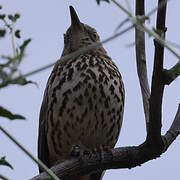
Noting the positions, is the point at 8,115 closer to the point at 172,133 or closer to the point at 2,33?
the point at 2,33

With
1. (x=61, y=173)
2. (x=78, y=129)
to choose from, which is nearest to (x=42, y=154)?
(x=78, y=129)

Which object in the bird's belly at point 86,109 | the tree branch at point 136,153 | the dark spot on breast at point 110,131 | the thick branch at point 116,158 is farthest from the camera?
the dark spot on breast at point 110,131


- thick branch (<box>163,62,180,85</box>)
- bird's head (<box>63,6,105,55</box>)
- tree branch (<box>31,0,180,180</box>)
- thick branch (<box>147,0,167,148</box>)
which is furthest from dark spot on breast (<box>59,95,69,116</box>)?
thick branch (<box>163,62,180,85</box>)

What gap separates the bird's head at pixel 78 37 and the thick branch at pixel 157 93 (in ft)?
8.10

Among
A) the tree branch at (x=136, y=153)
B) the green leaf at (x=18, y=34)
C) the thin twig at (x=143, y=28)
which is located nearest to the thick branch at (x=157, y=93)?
the tree branch at (x=136, y=153)

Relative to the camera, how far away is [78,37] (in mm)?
6969

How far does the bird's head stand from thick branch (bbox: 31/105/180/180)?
2.13 meters

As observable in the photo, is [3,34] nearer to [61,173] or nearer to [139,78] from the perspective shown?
[61,173]

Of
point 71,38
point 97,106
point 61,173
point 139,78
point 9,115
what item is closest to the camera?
point 9,115

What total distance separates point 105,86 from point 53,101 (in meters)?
0.59

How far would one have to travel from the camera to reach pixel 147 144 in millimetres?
Answer: 4656

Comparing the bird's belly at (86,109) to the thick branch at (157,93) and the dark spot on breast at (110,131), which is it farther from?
the thick branch at (157,93)

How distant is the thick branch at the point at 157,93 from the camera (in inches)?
145

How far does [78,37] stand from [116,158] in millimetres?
2455
